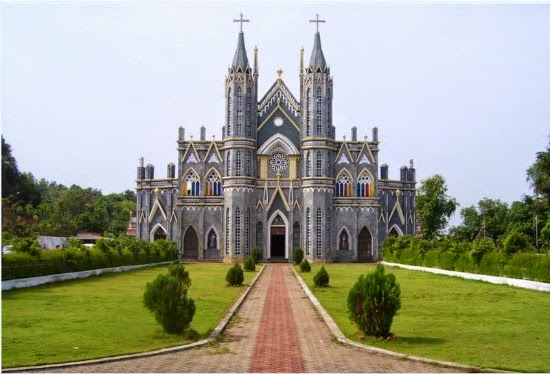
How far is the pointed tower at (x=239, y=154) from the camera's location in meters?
59.2

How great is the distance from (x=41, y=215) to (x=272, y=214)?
30391mm

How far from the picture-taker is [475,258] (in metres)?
32.7

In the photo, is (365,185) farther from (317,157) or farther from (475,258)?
(475,258)

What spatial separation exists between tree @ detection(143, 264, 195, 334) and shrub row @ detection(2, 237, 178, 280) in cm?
1162

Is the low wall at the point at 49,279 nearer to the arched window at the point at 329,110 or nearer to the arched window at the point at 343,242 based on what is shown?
the arched window at the point at 343,242

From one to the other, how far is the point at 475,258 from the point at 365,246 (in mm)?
29295

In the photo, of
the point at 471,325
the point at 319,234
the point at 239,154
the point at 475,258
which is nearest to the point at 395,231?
the point at 319,234

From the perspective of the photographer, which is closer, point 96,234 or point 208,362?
point 208,362

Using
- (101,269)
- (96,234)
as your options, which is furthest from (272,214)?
(96,234)

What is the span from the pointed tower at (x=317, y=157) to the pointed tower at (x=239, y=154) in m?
4.85

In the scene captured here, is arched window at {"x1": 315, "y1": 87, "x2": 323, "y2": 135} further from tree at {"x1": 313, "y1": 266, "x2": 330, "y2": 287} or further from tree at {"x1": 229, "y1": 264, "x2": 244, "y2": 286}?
tree at {"x1": 313, "y1": 266, "x2": 330, "y2": 287}

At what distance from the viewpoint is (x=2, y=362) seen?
10.8 metres

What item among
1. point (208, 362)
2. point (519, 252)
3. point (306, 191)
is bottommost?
point (208, 362)

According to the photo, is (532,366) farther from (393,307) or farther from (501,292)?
(501,292)
